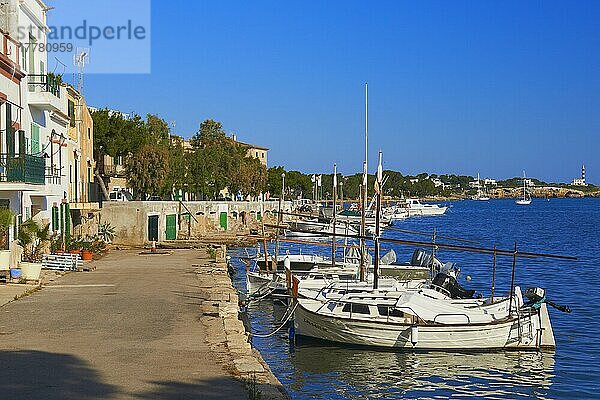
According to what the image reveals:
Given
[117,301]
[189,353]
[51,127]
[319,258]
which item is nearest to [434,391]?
[189,353]

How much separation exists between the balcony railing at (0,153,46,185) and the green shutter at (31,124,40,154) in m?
1.81

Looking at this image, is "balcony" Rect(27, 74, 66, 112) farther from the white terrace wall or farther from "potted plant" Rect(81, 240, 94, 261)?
the white terrace wall

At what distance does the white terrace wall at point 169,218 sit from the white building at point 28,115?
1335 cm

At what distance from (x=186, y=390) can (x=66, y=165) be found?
3320cm

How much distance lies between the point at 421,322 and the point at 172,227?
39980mm

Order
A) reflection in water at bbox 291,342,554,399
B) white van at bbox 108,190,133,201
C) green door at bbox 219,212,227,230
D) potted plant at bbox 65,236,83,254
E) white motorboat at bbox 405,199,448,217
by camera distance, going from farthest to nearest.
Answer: white motorboat at bbox 405,199,448,217 < green door at bbox 219,212,227,230 < white van at bbox 108,190,133,201 < potted plant at bbox 65,236,83,254 < reflection in water at bbox 291,342,554,399

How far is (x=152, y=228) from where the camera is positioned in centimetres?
5716

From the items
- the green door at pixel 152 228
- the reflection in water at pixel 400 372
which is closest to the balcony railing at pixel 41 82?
the reflection in water at pixel 400 372

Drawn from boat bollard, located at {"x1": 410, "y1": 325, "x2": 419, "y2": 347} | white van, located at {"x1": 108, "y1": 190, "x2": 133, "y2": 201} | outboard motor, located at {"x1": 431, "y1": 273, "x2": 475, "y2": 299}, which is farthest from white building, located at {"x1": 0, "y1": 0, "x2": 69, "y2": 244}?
white van, located at {"x1": 108, "y1": 190, "x2": 133, "y2": 201}

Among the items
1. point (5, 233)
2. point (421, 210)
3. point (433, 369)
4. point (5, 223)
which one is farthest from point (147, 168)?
point (421, 210)

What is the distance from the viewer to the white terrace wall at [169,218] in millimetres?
54250

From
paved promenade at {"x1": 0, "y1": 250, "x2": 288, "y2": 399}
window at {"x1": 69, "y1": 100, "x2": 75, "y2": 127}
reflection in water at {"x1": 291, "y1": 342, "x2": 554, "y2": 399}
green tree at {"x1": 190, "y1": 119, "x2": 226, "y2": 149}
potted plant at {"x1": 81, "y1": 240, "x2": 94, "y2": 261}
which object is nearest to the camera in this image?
paved promenade at {"x1": 0, "y1": 250, "x2": 288, "y2": 399}

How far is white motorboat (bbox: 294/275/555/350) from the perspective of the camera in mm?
24578

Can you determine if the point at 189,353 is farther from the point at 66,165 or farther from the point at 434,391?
the point at 66,165
